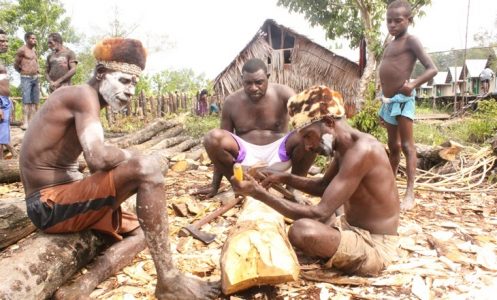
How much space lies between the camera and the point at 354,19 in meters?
13.5

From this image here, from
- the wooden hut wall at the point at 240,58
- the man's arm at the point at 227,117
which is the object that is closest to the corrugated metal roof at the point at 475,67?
the wooden hut wall at the point at 240,58

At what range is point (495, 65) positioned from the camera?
2689cm

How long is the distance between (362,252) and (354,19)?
41.2 ft

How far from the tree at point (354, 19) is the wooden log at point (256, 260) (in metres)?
11.2

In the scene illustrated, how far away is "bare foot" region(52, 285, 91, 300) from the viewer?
220 centimetres

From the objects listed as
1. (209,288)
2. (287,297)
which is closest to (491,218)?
(287,297)

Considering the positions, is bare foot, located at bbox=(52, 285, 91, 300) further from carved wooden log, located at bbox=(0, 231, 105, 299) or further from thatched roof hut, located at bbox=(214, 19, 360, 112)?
thatched roof hut, located at bbox=(214, 19, 360, 112)

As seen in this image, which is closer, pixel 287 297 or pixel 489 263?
pixel 287 297

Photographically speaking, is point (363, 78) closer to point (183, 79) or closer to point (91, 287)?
point (91, 287)

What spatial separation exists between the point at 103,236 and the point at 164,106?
13.6 metres

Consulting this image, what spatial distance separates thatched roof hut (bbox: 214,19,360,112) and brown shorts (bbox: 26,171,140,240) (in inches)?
→ 498

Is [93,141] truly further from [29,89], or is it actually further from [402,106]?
[29,89]

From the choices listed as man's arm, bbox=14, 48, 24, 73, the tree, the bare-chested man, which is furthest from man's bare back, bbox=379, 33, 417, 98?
the tree

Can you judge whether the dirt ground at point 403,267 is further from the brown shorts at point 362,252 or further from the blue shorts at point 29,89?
the blue shorts at point 29,89
